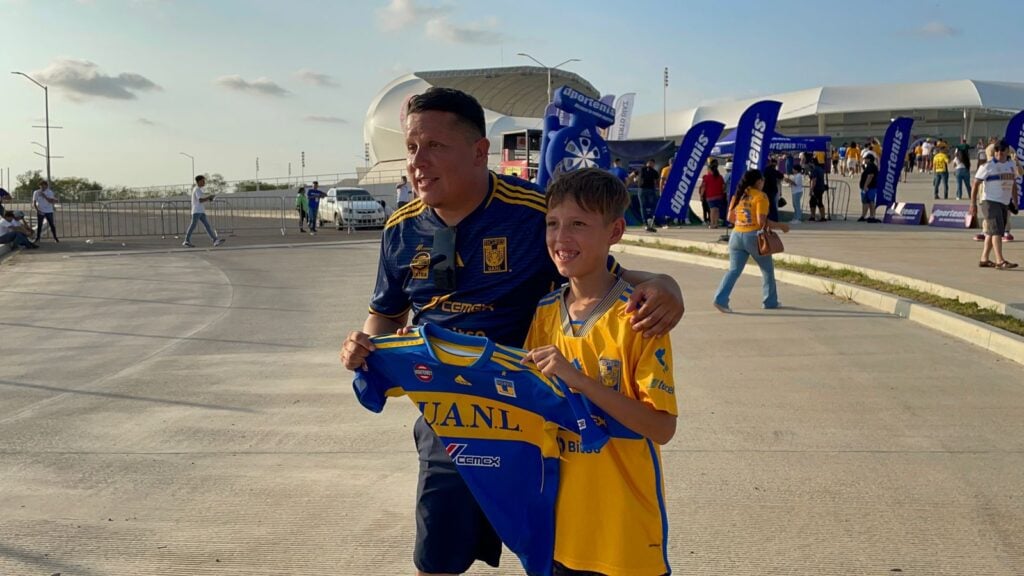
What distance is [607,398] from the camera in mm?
1966

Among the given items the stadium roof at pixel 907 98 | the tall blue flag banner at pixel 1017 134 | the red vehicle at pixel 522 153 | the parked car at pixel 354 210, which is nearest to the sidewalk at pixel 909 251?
the tall blue flag banner at pixel 1017 134

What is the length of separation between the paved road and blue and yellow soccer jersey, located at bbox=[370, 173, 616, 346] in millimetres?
1538

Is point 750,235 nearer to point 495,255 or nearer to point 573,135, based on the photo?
point 495,255

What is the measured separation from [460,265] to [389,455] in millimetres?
2773

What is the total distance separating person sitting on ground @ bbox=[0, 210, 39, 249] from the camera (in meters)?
19.9

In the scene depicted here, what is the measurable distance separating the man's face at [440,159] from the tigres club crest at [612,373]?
70cm

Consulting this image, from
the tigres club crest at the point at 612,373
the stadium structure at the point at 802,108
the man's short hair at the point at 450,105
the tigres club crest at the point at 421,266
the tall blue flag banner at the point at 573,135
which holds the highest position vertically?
the stadium structure at the point at 802,108

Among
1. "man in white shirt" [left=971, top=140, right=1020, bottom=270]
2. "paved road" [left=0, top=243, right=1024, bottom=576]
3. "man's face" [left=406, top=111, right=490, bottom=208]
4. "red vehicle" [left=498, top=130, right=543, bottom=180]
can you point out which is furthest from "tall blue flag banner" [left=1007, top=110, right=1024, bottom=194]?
"man's face" [left=406, top=111, right=490, bottom=208]

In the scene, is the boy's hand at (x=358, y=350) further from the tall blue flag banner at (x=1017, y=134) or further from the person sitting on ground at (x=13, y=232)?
the tall blue flag banner at (x=1017, y=134)

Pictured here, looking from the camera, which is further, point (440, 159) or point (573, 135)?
point (573, 135)

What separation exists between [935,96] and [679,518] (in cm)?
7173

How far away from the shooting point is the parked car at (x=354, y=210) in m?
30.2

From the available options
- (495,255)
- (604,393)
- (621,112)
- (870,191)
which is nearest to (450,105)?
(495,255)

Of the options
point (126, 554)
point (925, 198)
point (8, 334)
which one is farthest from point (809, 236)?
point (126, 554)
